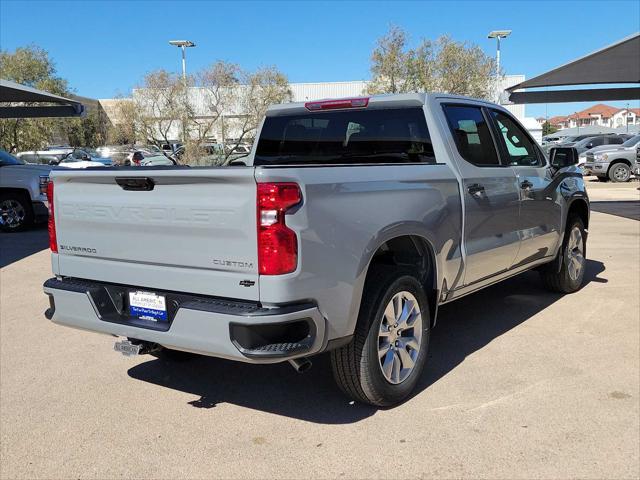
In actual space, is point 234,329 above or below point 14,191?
below

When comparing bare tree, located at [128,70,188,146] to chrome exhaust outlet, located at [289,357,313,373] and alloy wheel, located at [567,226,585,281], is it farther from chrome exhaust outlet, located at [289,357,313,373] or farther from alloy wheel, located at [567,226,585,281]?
chrome exhaust outlet, located at [289,357,313,373]

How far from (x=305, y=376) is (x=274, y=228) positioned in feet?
5.86

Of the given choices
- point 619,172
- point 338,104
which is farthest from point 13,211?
point 619,172

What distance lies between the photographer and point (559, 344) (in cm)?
492

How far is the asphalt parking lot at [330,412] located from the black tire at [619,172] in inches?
805

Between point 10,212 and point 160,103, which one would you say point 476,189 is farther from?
point 160,103

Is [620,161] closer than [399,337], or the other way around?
[399,337]

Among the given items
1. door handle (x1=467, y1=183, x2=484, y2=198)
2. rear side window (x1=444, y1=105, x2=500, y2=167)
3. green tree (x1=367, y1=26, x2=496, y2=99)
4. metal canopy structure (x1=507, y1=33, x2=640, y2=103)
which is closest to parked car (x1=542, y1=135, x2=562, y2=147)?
green tree (x1=367, y1=26, x2=496, y2=99)

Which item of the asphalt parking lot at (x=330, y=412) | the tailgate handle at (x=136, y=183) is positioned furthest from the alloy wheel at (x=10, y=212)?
the tailgate handle at (x=136, y=183)

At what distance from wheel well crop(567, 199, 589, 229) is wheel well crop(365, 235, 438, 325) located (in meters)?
2.80

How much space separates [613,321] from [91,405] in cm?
448

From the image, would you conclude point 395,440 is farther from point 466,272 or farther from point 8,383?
point 8,383

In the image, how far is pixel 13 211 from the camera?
12.3 meters

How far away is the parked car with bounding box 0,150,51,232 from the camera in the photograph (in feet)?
39.5
